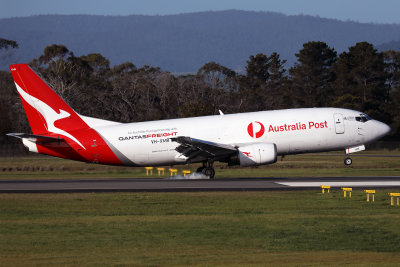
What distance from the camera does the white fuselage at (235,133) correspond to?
3872 centimetres

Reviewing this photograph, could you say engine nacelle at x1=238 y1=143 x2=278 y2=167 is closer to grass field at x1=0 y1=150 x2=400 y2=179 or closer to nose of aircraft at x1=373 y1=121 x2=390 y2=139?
grass field at x1=0 y1=150 x2=400 y2=179

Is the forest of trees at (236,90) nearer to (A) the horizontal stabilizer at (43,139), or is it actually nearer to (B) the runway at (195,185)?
(A) the horizontal stabilizer at (43,139)

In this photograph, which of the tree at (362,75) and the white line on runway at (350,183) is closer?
the white line on runway at (350,183)

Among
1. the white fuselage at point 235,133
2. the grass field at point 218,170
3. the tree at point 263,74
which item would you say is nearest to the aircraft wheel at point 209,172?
the white fuselage at point 235,133

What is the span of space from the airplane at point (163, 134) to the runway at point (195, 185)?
1.66 meters

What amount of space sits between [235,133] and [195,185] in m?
5.04

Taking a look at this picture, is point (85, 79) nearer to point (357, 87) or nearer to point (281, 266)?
point (357, 87)

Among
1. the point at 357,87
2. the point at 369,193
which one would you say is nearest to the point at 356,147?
the point at 369,193

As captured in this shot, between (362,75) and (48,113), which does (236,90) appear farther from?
(48,113)

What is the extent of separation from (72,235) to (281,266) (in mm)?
6937

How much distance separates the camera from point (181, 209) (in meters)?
25.4

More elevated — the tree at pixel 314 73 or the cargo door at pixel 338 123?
the tree at pixel 314 73

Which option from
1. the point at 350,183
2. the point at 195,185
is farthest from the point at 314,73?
the point at 195,185

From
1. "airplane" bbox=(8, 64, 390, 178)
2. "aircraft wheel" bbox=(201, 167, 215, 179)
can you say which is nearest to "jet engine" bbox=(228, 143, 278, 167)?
"airplane" bbox=(8, 64, 390, 178)
